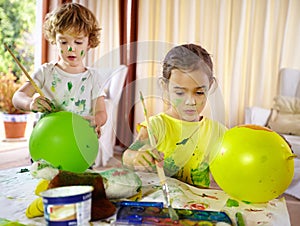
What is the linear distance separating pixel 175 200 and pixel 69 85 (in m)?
0.61

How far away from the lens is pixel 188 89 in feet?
2.95

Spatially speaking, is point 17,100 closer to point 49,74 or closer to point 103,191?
point 49,74

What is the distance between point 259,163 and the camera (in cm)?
86

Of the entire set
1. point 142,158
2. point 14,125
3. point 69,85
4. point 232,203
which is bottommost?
point 14,125

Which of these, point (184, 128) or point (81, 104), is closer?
point (184, 128)

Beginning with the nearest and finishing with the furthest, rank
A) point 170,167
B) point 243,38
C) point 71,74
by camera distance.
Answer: point 170,167
point 71,74
point 243,38

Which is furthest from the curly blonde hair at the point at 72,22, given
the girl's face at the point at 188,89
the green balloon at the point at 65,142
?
the girl's face at the point at 188,89

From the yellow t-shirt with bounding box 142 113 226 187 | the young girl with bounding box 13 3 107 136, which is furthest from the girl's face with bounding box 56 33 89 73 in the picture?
the yellow t-shirt with bounding box 142 113 226 187

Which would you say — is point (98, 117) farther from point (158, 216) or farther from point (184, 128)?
point (158, 216)

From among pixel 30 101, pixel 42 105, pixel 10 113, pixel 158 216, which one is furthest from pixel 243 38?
pixel 158 216

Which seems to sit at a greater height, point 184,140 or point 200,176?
point 184,140

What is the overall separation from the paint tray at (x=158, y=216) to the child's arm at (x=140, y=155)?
0.35 ft

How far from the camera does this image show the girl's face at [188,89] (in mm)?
900

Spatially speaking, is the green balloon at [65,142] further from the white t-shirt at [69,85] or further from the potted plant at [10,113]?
the potted plant at [10,113]
